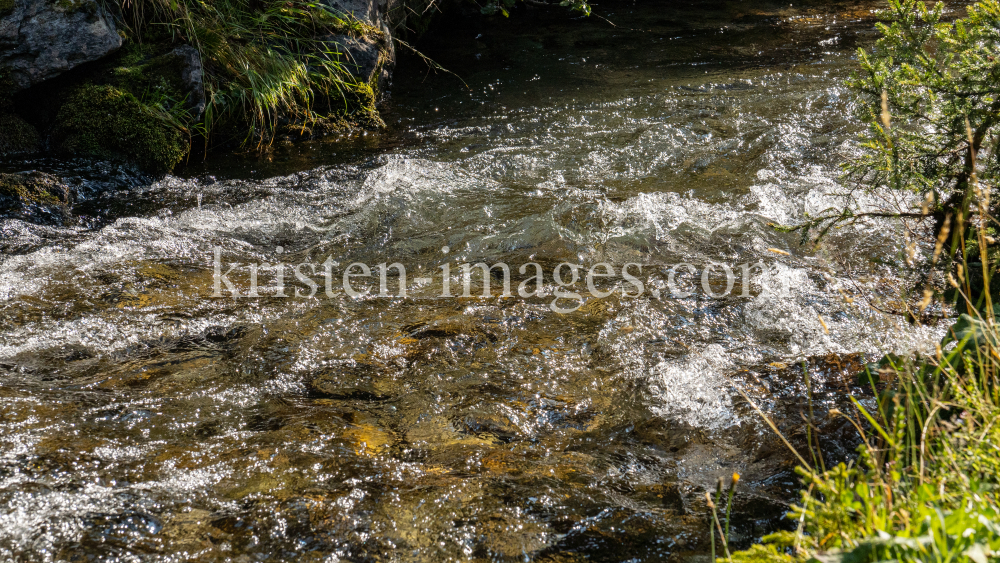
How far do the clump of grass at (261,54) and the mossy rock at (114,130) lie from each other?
49 centimetres

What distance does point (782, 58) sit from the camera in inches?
337

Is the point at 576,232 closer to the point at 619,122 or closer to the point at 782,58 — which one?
the point at 619,122

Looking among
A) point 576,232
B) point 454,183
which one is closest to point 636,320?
point 576,232

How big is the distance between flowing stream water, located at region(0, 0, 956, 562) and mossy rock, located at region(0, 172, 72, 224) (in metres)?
0.14

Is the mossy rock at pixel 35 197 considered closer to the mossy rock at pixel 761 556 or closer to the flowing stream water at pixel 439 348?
the flowing stream water at pixel 439 348

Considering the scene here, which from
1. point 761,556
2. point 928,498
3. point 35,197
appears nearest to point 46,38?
point 35,197

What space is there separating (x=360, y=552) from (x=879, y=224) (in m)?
4.36

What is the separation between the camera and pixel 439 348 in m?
3.52

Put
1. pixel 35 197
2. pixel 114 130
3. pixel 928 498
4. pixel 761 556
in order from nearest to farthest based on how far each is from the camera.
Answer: pixel 928 498 < pixel 761 556 < pixel 35 197 < pixel 114 130

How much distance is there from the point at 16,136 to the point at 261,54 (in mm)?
2329

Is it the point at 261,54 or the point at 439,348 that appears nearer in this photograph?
the point at 439,348

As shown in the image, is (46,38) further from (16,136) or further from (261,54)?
(261,54)

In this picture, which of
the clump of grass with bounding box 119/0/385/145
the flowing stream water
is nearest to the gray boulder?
the clump of grass with bounding box 119/0/385/145

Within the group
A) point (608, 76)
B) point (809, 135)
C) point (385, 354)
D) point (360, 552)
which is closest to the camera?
point (360, 552)
